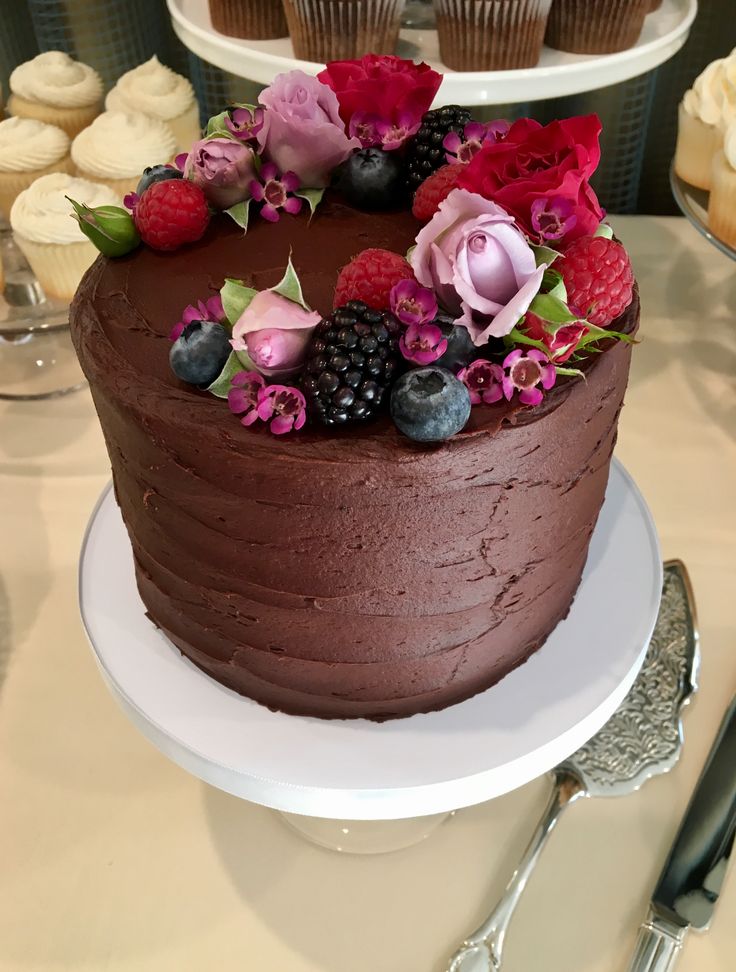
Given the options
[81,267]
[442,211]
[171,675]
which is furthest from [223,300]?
[81,267]

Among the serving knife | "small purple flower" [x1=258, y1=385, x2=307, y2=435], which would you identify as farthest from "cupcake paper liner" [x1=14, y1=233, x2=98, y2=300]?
the serving knife

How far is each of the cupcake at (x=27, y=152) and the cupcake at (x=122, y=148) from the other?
0.31 feet

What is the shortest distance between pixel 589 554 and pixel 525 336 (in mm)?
484

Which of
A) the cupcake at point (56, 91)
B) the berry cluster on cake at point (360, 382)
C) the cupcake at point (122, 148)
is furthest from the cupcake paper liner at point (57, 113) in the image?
the berry cluster on cake at point (360, 382)

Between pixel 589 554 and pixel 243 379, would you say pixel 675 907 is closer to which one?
pixel 589 554

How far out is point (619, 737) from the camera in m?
1.31

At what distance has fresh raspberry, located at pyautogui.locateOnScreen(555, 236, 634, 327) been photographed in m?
0.84

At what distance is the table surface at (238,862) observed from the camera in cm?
114

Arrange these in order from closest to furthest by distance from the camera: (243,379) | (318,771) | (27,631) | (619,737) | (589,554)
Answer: (243,379) → (318,771) → (589,554) → (619,737) → (27,631)

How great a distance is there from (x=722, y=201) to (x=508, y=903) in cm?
144

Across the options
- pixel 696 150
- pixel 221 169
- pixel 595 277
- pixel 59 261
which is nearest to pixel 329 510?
pixel 595 277

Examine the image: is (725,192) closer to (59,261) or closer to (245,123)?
(245,123)

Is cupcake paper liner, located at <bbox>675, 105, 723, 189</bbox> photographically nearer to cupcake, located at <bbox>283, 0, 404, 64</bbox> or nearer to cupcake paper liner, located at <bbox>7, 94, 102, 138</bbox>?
cupcake, located at <bbox>283, 0, 404, 64</bbox>

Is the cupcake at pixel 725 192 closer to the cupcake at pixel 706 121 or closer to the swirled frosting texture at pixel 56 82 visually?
the cupcake at pixel 706 121
